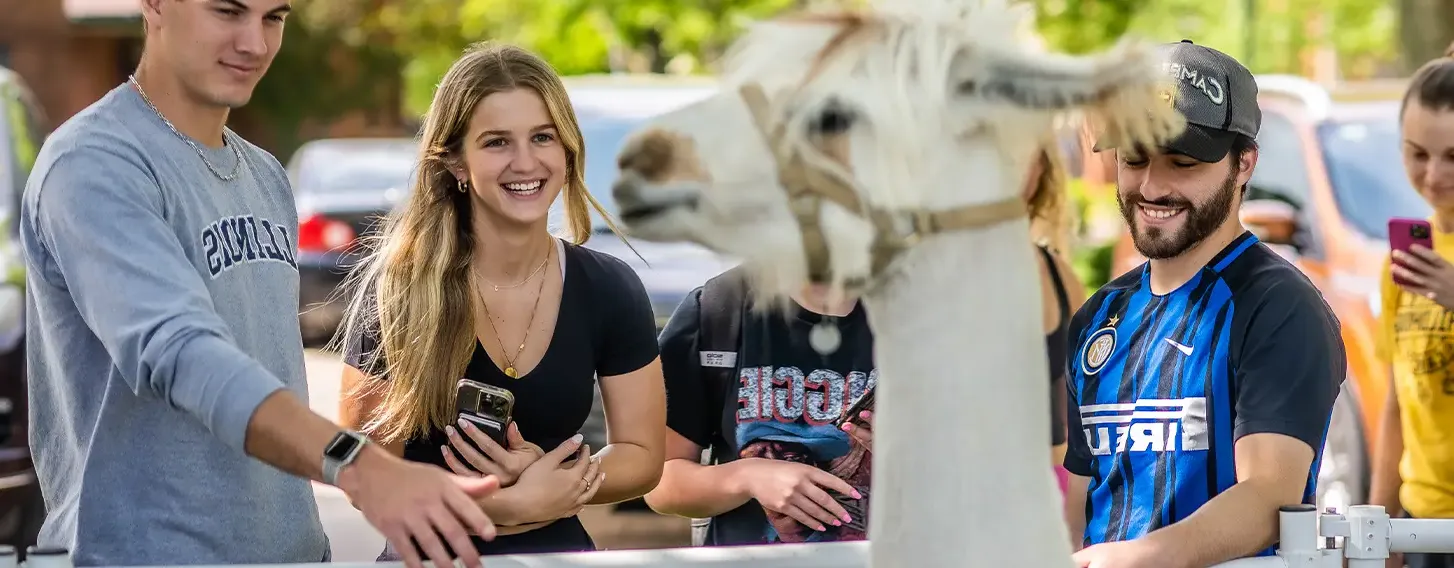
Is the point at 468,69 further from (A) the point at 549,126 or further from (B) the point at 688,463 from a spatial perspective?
(B) the point at 688,463

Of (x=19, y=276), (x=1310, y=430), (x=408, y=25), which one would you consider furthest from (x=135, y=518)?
(x=408, y=25)

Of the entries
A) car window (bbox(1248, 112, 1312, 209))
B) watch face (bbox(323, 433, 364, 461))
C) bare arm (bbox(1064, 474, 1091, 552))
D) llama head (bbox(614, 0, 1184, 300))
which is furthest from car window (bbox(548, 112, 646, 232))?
llama head (bbox(614, 0, 1184, 300))

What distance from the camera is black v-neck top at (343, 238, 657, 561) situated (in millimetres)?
3092

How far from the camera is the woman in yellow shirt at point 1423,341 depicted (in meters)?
3.80

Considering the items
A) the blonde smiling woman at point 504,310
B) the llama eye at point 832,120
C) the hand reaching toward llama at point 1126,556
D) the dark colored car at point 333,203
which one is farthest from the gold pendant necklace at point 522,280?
the dark colored car at point 333,203

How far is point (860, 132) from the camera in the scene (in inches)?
74.2

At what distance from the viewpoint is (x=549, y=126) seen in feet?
10.7

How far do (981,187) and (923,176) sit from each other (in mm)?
87

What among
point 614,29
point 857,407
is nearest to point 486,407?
point 857,407

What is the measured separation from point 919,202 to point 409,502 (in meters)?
0.75

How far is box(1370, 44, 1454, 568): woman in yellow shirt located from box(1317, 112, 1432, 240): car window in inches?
106

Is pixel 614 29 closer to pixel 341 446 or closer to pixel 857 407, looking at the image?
pixel 857 407

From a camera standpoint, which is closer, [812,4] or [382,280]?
[812,4]

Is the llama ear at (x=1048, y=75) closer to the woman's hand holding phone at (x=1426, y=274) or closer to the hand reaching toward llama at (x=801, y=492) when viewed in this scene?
the hand reaching toward llama at (x=801, y=492)
